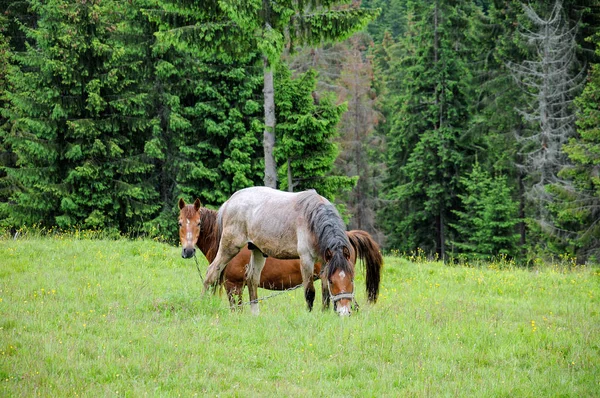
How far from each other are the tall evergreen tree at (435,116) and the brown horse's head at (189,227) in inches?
1026

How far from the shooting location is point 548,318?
992cm

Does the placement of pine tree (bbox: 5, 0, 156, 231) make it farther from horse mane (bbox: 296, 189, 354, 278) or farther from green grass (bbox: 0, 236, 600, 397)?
horse mane (bbox: 296, 189, 354, 278)

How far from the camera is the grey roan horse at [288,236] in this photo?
8.29m

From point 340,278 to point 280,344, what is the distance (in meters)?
1.27

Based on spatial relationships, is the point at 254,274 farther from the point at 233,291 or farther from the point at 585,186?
the point at 585,186

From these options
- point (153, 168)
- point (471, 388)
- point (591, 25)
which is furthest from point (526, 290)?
point (591, 25)

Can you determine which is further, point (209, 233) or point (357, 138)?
point (357, 138)

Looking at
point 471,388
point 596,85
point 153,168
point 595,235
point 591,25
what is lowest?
point 595,235

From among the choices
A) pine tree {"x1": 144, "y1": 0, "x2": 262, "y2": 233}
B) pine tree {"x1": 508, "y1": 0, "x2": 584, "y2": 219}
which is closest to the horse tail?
pine tree {"x1": 144, "y1": 0, "x2": 262, "y2": 233}

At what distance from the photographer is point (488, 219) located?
3034cm

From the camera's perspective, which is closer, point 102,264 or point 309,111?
point 102,264

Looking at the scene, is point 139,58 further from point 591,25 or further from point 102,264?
point 591,25

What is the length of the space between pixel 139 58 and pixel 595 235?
789 inches

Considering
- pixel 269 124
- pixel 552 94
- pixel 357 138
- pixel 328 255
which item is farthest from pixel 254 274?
pixel 357 138
